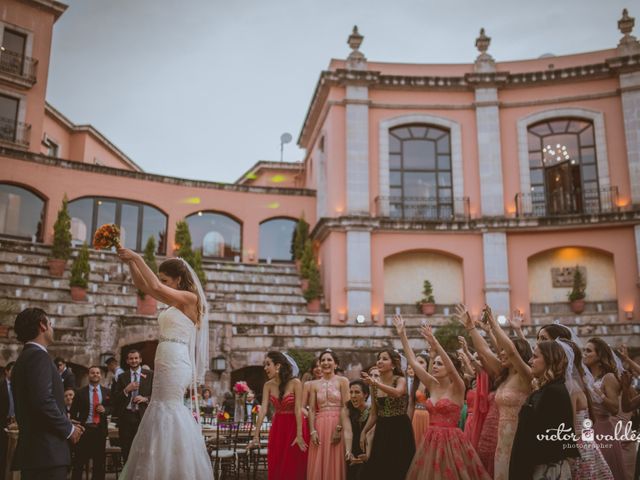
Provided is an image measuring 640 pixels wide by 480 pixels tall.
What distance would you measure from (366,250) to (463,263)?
12.2 ft

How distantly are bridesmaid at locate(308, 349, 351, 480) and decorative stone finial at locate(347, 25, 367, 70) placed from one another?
17.7m

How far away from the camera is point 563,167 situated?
24156mm

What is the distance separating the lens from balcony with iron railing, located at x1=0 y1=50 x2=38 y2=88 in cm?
2466

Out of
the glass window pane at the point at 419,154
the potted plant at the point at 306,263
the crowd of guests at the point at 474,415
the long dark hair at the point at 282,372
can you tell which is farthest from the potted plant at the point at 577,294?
the long dark hair at the point at 282,372

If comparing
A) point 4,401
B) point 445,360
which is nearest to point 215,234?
point 4,401

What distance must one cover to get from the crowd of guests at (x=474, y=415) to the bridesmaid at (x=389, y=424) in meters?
0.01

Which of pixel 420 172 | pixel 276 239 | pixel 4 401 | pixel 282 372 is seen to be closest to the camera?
pixel 4 401

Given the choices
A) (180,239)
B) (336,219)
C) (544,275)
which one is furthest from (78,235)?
(544,275)

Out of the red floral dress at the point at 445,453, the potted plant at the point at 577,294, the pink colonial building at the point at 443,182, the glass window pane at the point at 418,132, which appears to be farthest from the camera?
the glass window pane at the point at 418,132

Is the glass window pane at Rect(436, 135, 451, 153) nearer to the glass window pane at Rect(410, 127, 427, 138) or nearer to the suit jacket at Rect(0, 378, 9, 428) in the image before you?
the glass window pane at Rect(410, 127, 427, 138)

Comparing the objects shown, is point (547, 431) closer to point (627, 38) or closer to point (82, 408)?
point (82, 408)

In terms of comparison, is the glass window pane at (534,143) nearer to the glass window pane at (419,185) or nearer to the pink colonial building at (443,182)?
the pink colonial building at (443,182)

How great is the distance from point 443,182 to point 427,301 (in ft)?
16.5

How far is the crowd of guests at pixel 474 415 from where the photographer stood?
504 centimetres
